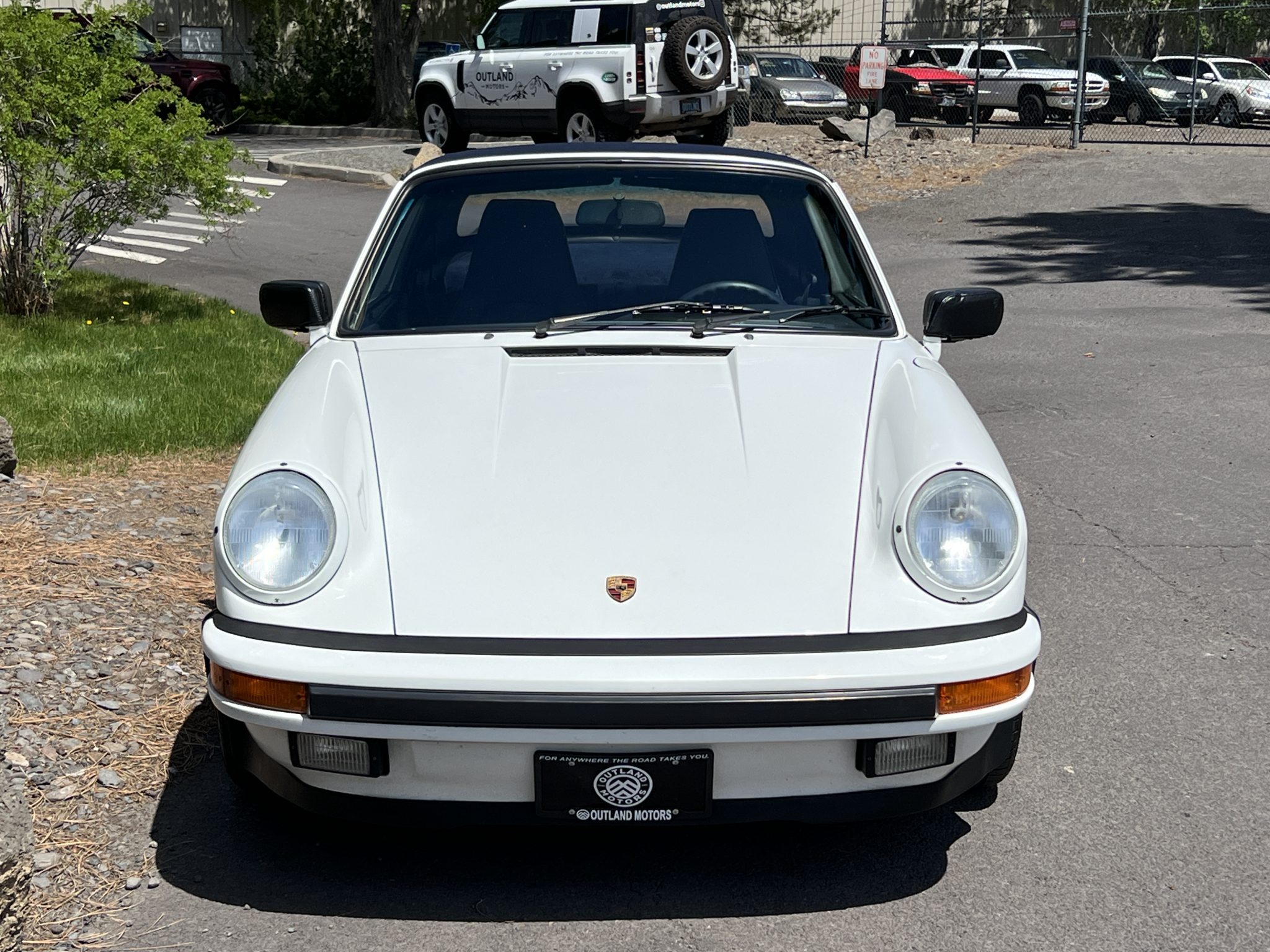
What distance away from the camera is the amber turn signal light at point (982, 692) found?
2953mm

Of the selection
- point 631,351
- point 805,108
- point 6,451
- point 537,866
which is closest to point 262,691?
point 537,866

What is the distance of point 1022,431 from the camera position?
7.34 metres

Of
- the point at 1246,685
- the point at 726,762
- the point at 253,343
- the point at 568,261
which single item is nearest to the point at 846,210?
the point at 568,261

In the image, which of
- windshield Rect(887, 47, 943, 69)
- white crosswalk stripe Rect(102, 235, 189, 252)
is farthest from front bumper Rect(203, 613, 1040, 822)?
windshield Rect(887, 47, 943, 69)

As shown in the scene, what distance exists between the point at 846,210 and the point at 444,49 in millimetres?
30268

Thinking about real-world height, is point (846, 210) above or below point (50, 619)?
above

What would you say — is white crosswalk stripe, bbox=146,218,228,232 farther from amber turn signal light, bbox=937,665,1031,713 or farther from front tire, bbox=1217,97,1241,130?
front tire, bbox=1217,97,1241,130

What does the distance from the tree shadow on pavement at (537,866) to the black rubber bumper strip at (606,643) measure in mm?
553

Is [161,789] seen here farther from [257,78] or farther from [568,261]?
[257,78]

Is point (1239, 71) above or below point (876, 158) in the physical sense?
above

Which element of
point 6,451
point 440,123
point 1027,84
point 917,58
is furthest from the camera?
point 917,58

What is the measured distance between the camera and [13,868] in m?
2.89

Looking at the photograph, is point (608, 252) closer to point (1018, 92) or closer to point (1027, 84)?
point (1027, 84)

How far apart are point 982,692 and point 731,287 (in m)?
1.74
